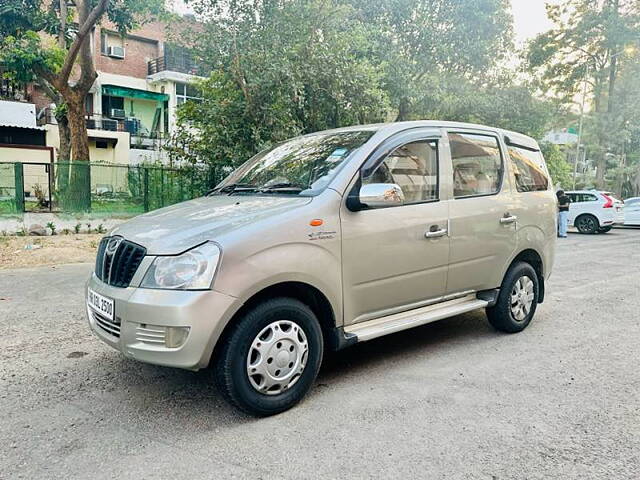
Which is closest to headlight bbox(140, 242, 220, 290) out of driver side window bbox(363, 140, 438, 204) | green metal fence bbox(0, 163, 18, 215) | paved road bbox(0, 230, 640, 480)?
paved road bbox(0, 230, 640, 480)

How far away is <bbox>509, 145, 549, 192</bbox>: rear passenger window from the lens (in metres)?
5.08

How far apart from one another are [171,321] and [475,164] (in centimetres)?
305

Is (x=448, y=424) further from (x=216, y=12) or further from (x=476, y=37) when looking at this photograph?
(x=476, y=37)

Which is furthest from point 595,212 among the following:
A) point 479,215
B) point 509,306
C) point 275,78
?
point 479,215

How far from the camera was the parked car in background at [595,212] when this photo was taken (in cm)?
1861

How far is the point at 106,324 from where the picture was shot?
3330mm

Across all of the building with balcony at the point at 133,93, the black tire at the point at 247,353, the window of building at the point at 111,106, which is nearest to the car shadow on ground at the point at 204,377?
the black tire at the point at 247,353

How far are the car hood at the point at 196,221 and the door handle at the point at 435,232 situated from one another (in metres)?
1.10

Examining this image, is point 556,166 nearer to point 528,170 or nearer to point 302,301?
point 528,170

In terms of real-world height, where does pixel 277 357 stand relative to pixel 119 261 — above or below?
below

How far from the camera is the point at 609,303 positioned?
656 cm

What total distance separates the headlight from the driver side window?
4.70ft

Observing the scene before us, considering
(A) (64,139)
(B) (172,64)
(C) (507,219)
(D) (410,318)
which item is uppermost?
(B) (172,64)

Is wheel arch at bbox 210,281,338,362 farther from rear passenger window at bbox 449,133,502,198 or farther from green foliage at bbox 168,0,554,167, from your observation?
green foliage at bbox 168,0,554,167
